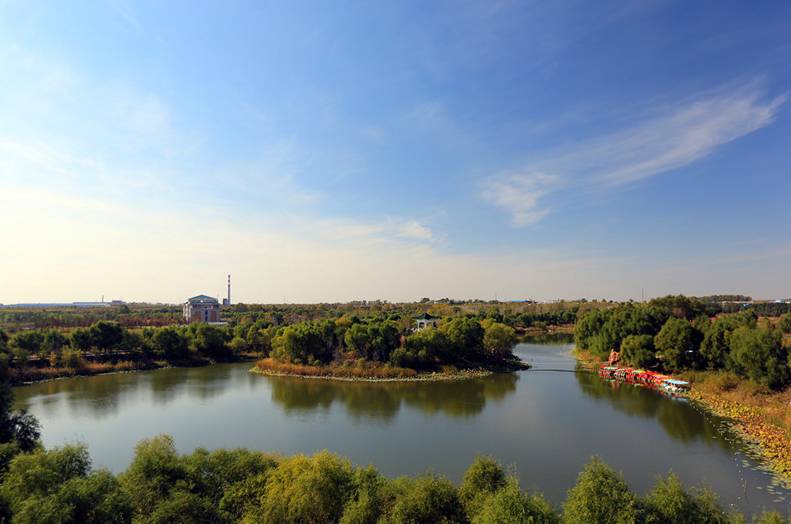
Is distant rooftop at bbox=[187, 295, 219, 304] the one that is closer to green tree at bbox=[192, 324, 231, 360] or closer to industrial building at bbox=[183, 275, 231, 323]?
industrial building at bbox=[183, 275, 231, 323]

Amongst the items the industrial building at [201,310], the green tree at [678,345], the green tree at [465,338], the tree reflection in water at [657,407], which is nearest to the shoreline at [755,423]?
the tree reflection in water at [657,407]

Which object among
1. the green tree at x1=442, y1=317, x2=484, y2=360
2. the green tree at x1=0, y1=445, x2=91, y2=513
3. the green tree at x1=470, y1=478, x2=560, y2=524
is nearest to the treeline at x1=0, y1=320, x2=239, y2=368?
the green tree at x1=442, y1=317, x2=484, y2=360

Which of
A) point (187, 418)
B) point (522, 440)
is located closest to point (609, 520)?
point (522, 440)

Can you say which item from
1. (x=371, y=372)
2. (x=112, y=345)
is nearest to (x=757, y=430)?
(x=371, y=372)

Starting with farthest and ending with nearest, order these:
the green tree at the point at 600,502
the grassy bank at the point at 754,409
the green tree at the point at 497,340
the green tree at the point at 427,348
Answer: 1. the green tree at the point at 497,340
2. the green tree at the point at 427,348
3. the grassy bank at the point at 754,409
4. the green tree at the point at 600,502

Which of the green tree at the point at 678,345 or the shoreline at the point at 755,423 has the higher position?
the green tree at the point at 678,345

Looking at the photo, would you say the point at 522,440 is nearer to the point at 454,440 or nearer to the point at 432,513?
the point at 454,440

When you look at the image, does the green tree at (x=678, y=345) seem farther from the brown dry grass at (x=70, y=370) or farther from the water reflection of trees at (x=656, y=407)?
the brown dry grass at (x=70, y=370)
